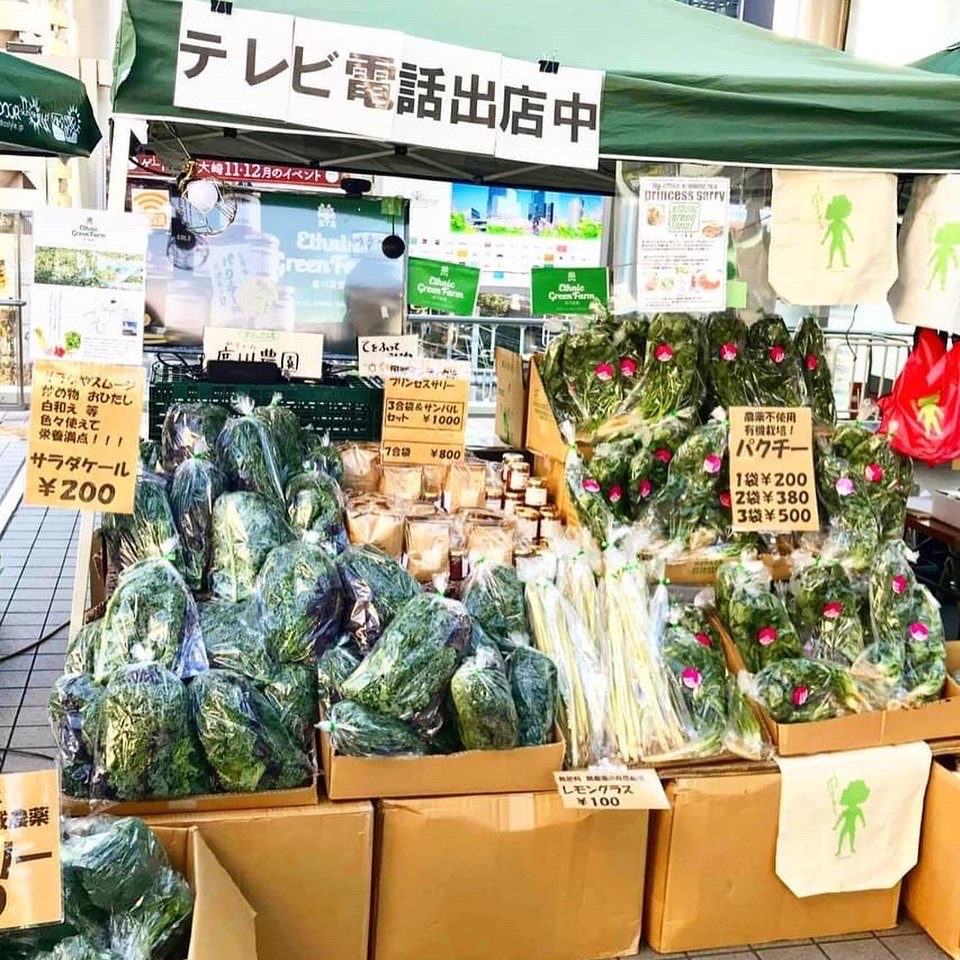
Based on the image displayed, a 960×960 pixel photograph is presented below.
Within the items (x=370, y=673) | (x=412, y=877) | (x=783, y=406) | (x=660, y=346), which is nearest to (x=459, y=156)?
(x=660, y=346)

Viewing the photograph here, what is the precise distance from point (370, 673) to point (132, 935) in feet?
2.64

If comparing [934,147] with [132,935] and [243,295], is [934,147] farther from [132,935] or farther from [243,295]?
[243,295]

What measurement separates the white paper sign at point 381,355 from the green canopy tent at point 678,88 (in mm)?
1316

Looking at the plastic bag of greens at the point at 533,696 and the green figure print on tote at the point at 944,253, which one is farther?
the green figure print on tote at the point at 944,253

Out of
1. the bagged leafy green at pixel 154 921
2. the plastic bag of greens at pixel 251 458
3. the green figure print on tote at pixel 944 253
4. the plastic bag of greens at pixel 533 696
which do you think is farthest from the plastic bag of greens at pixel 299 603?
the green figure print on tote at pixel 944 253

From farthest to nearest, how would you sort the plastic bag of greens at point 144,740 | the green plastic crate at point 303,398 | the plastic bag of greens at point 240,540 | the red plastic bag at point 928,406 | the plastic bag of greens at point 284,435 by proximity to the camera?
the green plastic crate at point 303,398
the plastic bag of greens at point 284,435
the red plastic bag at point 928,406
the plastic bag of greens at point 240,540
the plastic bag of greens at point 144,740

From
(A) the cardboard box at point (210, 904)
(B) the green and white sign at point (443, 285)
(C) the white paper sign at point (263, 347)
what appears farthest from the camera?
(B) the green and white sign at point (443, 285)

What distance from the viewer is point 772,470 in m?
3.19

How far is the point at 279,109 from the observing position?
2.49 m

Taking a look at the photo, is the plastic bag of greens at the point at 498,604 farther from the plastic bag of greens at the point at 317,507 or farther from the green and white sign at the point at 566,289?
the green and white sign at the point at 566,289

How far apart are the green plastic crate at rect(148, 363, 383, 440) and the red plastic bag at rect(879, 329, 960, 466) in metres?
2.00

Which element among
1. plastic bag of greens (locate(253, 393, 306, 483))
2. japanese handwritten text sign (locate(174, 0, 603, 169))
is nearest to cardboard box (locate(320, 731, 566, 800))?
plastic bag of greens (locate(253, 393, 306, 483))

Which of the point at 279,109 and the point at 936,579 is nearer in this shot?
the point at 279,109

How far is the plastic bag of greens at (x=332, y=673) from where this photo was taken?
2500mm
